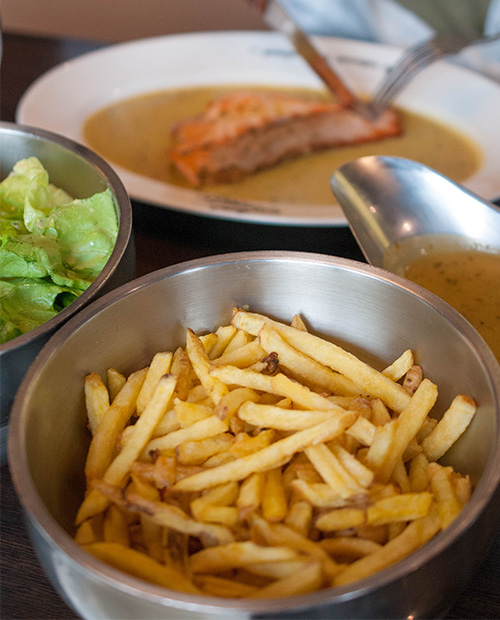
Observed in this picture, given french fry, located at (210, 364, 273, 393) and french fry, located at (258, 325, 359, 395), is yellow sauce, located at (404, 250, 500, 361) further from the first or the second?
french fry, located at (210, 364, 273, 393)

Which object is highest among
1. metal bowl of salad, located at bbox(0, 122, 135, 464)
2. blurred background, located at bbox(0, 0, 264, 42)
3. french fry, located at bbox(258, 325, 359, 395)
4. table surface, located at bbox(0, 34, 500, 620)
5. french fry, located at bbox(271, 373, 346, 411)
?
french fry, located at bbox(271, 373, 346, 411)

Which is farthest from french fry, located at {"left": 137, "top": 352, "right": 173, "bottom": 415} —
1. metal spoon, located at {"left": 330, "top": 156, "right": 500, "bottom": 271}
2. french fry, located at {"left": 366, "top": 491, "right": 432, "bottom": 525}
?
metal spoon, located at {"left": 330, "top": 156, "right": 500, "bottom": 271}

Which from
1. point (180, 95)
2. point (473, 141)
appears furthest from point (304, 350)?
point (180, 95)

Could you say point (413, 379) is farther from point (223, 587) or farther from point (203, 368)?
point (223, 587)

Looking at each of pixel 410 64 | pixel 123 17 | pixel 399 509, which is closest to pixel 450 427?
pixel 399 509

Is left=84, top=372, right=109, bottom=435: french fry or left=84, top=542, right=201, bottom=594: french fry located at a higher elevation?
left=84, top=542, right=201, bottom=594: french fry

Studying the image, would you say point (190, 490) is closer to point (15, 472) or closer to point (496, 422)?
point (15, 472)

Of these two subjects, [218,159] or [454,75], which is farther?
[454,75]
